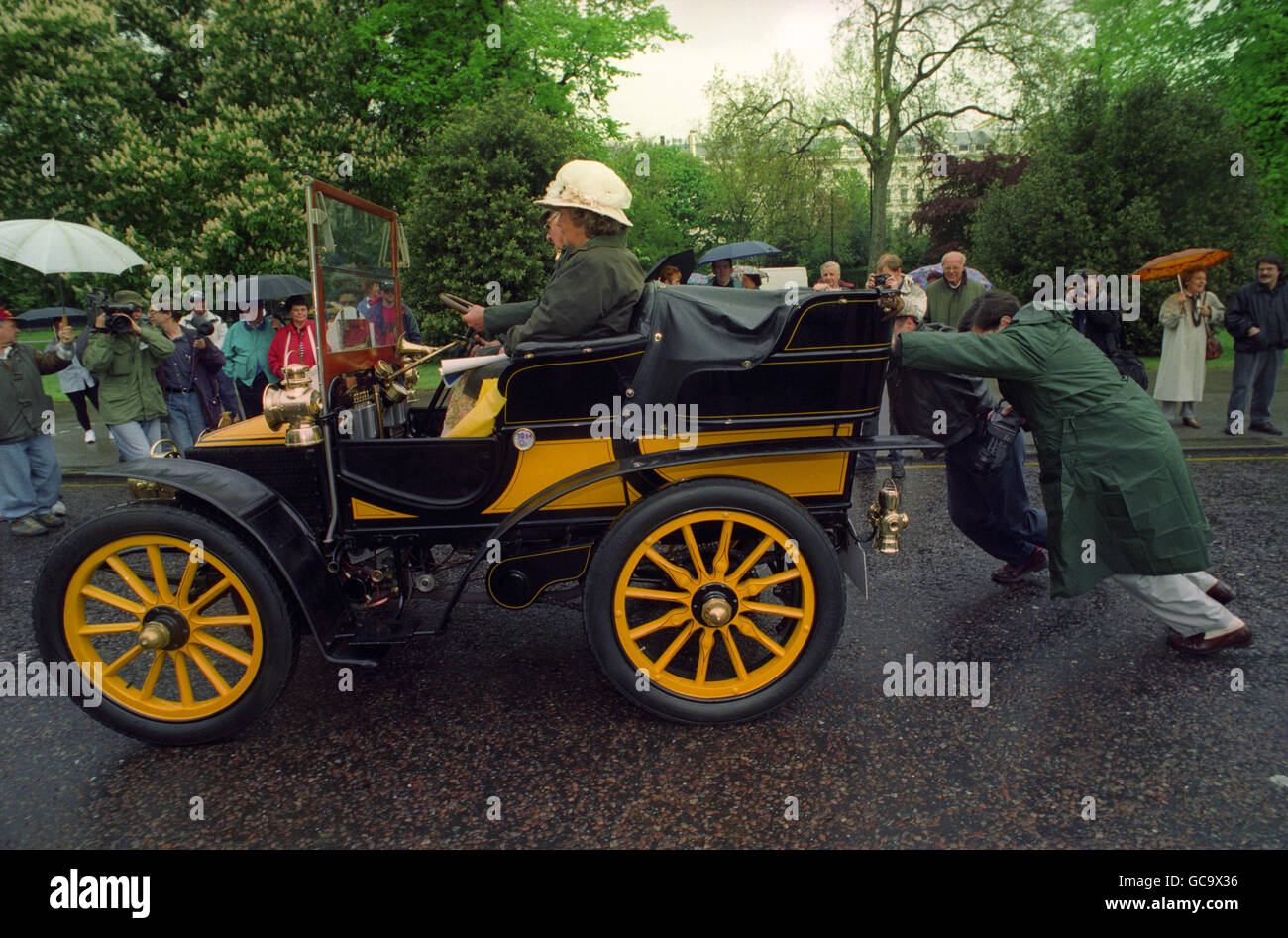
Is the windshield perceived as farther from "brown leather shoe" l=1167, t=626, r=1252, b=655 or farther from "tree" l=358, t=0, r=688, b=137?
"tree" l=358, t=0, r=688, b=137

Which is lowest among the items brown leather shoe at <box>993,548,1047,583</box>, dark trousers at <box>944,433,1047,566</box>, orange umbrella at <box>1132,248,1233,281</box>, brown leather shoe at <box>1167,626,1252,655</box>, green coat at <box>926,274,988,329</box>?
brown leather shoe at <box>1167,626,1252,655</box>

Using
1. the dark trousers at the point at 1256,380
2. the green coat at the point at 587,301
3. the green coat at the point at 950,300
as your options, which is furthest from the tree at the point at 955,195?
the green coat at the point at 587,301

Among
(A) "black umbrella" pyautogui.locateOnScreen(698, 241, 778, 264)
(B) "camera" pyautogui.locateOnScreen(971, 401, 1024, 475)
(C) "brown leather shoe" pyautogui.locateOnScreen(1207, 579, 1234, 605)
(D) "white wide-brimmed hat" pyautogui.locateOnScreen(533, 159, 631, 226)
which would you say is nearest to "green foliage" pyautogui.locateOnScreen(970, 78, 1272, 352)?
(A) "black umbrella" pyautogui.locateOnScreen(698, 241, 778, 264)

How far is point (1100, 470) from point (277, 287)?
7.31 meters

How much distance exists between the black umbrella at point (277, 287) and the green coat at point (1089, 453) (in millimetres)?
6397

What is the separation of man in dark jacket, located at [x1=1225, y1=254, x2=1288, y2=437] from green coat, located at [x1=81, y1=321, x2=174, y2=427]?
32.1 ft

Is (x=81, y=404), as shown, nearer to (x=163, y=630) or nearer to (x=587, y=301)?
(x=163, y=630)

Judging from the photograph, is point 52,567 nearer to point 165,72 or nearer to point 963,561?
point 963,561

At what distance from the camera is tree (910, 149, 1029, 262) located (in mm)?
22484

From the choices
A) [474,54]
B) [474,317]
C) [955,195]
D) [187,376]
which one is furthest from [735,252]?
[955,195]

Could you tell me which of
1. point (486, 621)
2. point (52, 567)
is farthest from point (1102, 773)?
point (52, 567)

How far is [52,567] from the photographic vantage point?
2666 millimetres

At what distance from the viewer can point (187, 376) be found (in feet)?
23.8

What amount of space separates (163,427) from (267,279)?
175 cm
